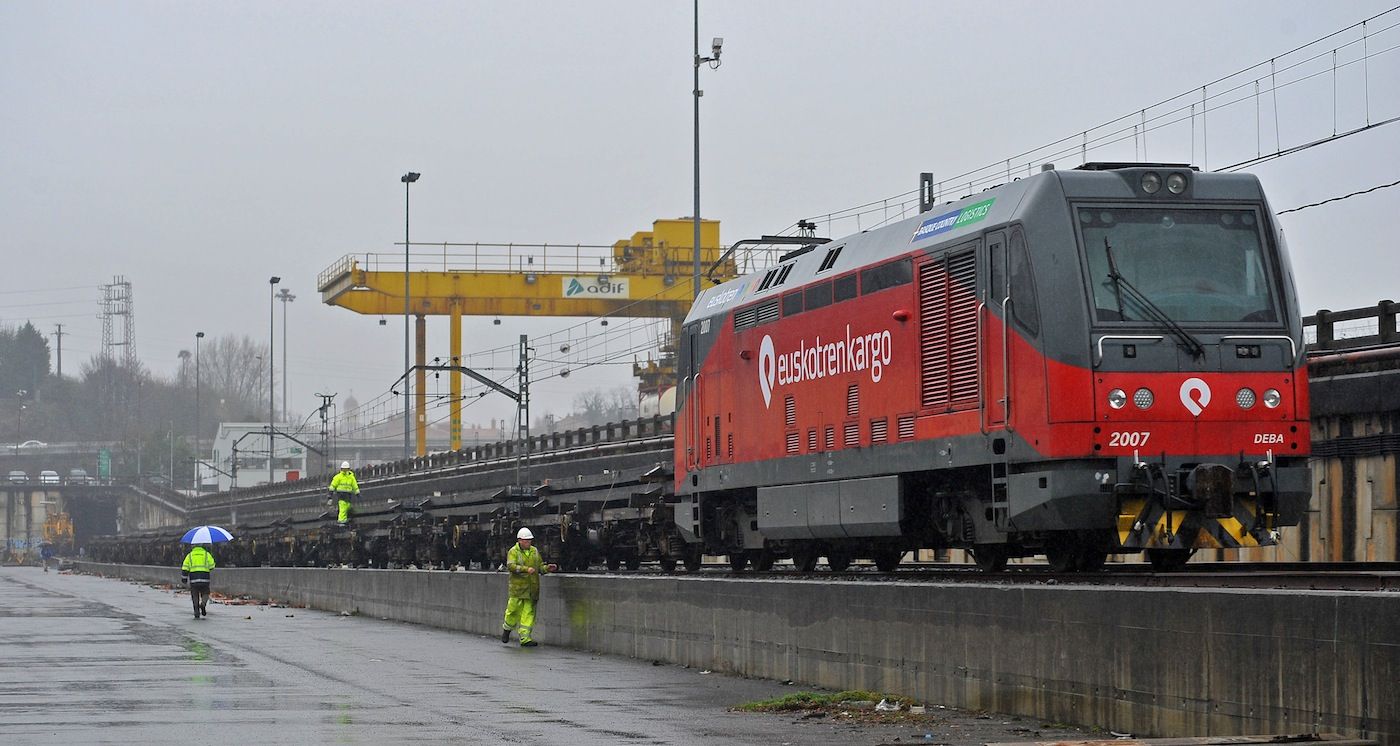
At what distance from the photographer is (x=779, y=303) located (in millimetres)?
21891

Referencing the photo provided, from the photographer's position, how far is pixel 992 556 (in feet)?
58.9

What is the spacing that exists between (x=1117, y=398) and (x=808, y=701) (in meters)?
3.91

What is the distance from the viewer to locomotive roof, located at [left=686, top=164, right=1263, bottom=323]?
16.3m

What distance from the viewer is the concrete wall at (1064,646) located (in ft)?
30.3

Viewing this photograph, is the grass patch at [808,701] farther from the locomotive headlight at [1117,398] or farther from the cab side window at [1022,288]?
the cab side window at [1022,288]

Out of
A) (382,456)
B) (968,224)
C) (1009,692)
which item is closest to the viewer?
(1009,692)

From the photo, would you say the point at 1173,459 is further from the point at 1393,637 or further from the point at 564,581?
the point at 564,581

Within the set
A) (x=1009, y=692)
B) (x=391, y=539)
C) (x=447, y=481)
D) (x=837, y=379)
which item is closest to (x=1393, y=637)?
(x=1009, y=692)

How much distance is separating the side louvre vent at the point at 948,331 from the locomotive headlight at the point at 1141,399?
1.74 m

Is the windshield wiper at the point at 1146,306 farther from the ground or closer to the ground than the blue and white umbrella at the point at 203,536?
farther from the ground

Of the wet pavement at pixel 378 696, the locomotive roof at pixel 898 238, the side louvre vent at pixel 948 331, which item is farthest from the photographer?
the side louvre vent at pixel 948 331

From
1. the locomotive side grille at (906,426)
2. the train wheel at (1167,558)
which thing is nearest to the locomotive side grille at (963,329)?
the locomotive side grille at (906,426)

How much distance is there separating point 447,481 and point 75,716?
163 ft

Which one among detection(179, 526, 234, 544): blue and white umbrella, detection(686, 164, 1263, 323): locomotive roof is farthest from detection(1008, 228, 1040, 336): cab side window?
detection(179, 526, 234, 544): blue and white umbrella
